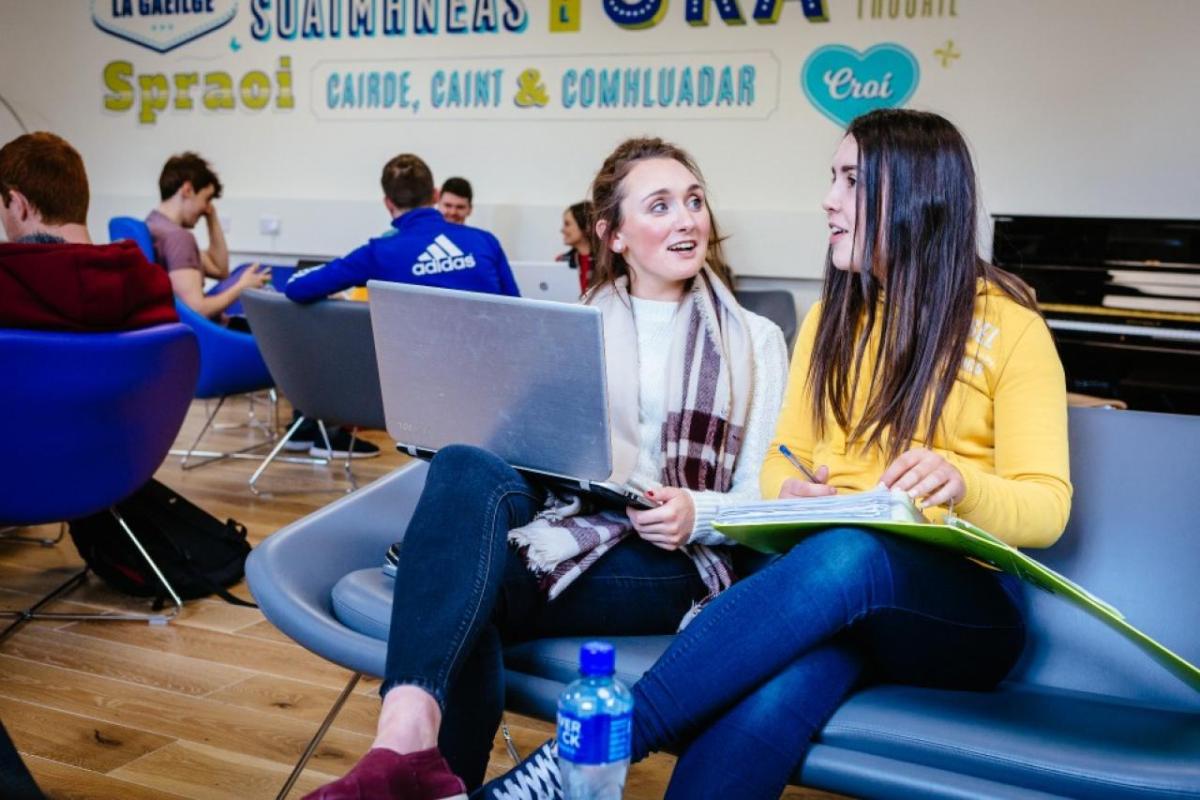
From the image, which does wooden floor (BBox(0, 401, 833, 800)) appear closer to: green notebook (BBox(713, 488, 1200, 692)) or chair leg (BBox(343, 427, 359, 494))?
green notebook (BBox(713, 488, 1200, 692))

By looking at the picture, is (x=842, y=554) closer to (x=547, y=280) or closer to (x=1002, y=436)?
(x=1002, y=436)

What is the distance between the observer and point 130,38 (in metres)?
7.79

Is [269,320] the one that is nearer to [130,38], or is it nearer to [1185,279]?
[1185,279]

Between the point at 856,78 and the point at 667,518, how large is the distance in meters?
4.79

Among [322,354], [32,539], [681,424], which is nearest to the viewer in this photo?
[681,424]

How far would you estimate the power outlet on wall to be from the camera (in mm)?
7387

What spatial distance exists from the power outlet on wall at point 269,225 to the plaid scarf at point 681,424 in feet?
18.6

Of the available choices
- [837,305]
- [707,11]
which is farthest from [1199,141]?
[837,305]

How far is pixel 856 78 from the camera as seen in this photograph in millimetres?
6051

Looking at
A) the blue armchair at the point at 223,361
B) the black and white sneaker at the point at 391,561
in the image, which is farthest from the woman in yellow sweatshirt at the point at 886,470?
the blue armchair at the point at 223,361

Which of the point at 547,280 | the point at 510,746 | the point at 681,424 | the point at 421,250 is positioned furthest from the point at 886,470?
the point at 547,280

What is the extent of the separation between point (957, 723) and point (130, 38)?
7728 millimetres

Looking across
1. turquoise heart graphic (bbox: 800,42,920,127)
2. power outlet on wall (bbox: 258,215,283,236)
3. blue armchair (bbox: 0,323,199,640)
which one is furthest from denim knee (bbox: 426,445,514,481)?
power outlet on wall (bbox: 258,215,283,236)

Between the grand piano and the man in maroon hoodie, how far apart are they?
3803 mm
